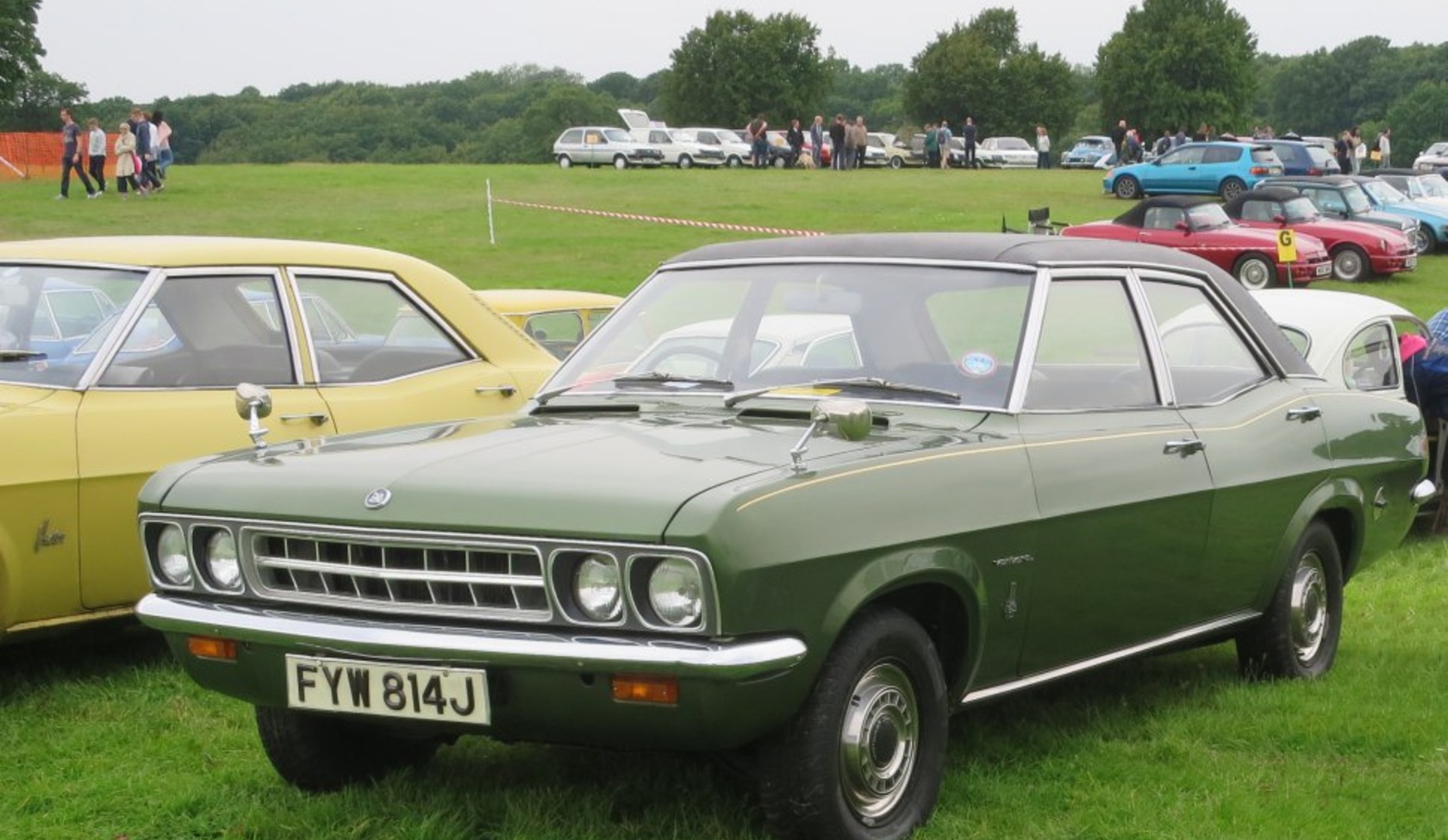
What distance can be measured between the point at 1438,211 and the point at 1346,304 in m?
25.2

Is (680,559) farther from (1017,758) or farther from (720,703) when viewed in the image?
(1017,758)

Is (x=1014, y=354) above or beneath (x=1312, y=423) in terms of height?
above

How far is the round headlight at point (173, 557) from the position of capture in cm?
479

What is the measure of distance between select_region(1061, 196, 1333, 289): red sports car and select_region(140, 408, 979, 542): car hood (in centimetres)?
2282

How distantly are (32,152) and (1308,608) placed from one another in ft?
156

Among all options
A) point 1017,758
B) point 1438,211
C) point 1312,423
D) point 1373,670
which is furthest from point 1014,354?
point 1438,211

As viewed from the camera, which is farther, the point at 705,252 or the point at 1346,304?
the point at 1346,304

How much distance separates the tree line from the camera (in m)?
86.6

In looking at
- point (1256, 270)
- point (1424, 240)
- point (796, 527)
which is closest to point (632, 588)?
point (796, 527)

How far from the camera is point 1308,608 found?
6.73 meters

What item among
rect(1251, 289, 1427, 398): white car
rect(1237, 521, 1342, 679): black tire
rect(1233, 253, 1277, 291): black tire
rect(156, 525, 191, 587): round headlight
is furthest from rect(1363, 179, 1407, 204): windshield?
rect(156, 525, 191, 587): round headlight

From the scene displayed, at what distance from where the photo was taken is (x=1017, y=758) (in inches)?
217

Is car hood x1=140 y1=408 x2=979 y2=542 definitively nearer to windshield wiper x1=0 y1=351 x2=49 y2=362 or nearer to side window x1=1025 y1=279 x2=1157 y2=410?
side window x1=1025 y1=279 x2=1157 y2=410

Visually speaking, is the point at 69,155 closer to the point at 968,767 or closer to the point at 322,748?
the point at 322,748
